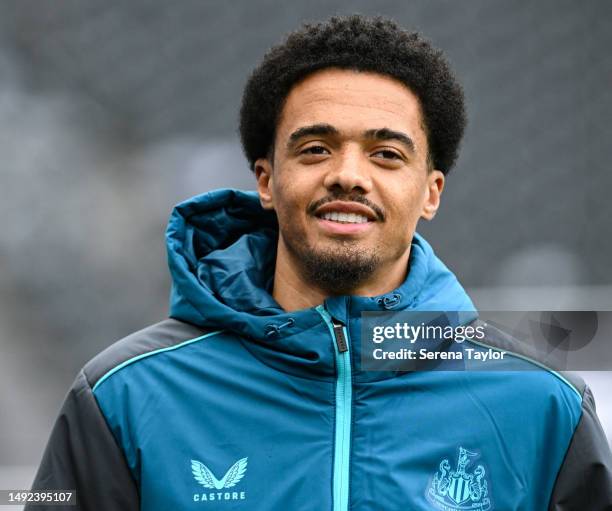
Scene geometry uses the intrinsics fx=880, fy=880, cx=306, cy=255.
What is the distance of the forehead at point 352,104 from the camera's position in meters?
1.22

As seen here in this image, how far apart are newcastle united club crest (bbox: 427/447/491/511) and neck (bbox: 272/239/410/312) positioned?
10.4 inches

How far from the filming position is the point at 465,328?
1.21 metres

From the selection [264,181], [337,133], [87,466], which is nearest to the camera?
[87,466]

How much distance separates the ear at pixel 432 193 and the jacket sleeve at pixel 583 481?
15.8 inches

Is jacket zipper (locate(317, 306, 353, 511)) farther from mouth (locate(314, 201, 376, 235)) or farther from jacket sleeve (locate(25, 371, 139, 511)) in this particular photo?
jacket sleeve (locate(25, 371, 139, 511))

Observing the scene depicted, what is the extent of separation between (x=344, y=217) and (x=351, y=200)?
1.0 inches

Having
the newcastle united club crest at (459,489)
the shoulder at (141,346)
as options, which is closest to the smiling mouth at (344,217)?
the shoulder at (141,346)

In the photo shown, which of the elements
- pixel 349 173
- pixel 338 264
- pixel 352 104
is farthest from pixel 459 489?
pixel 352 104

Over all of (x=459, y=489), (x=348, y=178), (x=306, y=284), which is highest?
(x=348, y=178)

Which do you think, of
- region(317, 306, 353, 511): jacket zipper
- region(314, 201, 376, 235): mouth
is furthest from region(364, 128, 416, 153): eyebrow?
region(317, 306, 353, 511): jacket zipper

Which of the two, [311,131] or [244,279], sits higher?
[311,131]

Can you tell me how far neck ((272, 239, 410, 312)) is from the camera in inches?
48.2

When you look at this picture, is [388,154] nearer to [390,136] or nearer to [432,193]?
[390,136]

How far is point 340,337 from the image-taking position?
114 centimetres
